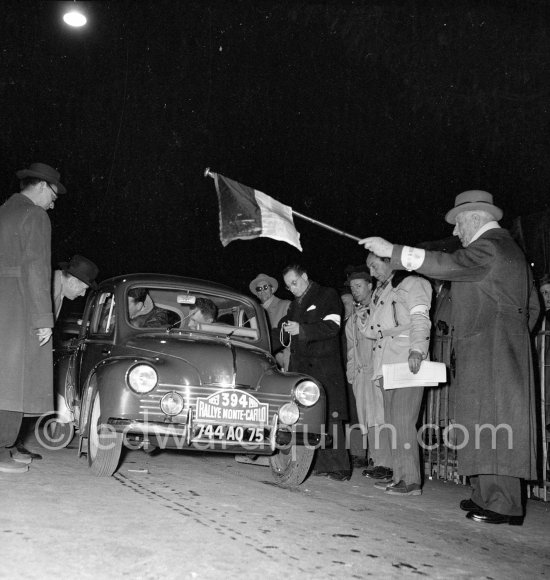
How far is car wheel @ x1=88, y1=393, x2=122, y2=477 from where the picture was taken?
4746 mm

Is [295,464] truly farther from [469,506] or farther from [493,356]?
[493,356]

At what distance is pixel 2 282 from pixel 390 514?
349cm

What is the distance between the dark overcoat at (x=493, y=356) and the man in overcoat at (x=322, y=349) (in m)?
1.76

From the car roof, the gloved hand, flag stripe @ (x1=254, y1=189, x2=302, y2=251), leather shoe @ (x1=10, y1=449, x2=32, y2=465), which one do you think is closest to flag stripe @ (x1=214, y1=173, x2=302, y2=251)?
Answer: flag stripe @ (x1=254, y1=189, x2=302, y2=251)

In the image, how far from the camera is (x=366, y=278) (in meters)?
7.16

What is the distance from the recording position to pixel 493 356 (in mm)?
4406

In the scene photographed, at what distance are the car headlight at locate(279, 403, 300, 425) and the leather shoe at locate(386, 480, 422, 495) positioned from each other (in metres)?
1.12

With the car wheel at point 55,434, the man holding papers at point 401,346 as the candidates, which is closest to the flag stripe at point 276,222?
the man holding papers at point 401,346

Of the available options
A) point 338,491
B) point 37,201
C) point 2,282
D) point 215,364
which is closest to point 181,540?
point 215,364

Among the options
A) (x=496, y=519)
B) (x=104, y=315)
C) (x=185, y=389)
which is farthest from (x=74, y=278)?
(x=496, y=519)

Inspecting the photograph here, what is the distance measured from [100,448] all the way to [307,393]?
1.71 m

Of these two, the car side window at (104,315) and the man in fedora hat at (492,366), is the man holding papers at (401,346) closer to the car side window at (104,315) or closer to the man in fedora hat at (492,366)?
the man in fedora hat at (492,366)

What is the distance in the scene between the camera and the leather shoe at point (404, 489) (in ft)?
Answer: 17.3

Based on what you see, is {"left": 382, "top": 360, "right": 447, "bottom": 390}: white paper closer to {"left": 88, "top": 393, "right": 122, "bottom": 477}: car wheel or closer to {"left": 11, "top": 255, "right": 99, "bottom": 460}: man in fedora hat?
{"left": 88, "top": 393, "right": 122, "bottom": 477}: car wheel
